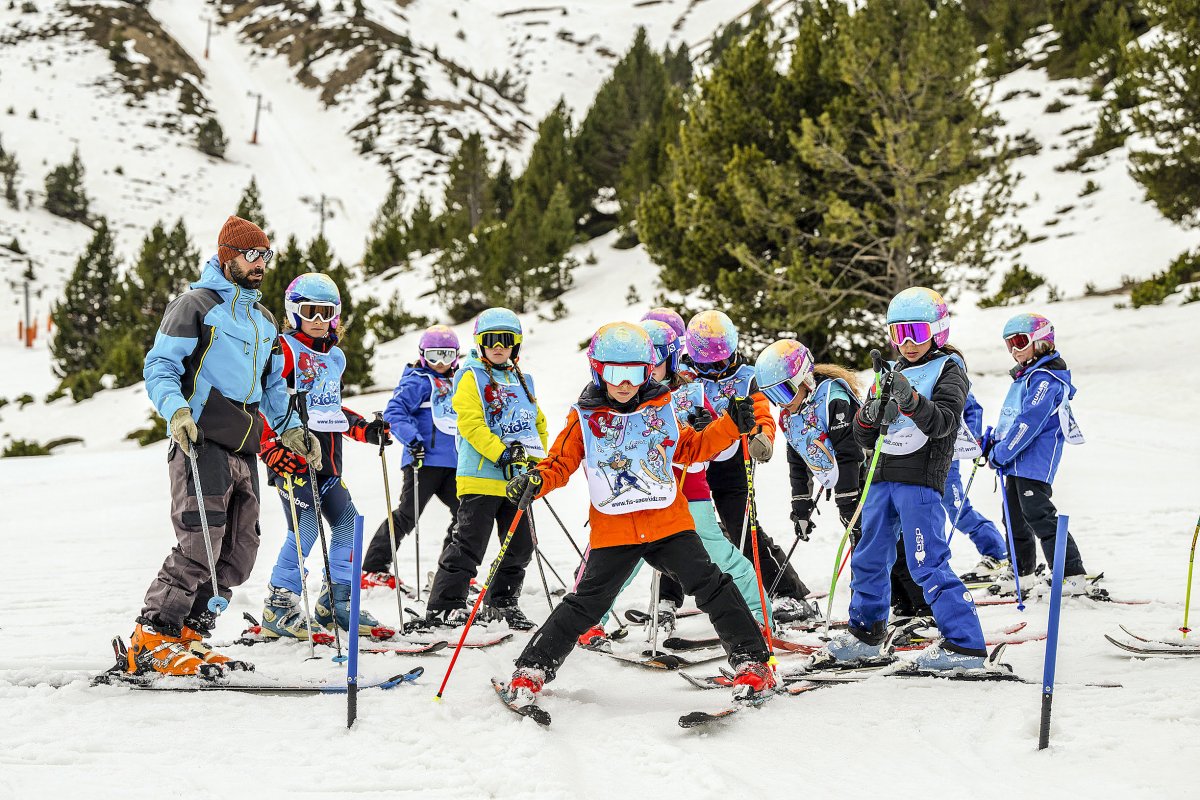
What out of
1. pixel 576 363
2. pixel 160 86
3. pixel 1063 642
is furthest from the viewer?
pixel 160 86

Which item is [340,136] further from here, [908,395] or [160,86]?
[908,395]

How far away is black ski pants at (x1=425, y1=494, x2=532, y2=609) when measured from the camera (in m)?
5.66

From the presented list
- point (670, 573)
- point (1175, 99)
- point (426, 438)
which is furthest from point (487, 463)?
point (1175, 99)

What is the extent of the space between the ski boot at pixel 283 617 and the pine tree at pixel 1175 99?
18284mm

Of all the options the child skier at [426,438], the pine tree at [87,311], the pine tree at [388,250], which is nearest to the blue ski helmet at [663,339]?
the child skier at [426,438]

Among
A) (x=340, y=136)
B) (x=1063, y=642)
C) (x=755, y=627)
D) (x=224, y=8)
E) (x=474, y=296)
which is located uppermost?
(x=224, y=8)

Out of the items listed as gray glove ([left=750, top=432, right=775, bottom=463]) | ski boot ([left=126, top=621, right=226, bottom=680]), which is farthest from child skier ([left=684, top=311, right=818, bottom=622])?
ski boot ([left=126, top=621, right=226, bottom=680])

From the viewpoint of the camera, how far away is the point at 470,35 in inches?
3831

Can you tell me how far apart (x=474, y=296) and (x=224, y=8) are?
275ft

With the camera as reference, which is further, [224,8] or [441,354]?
[224,8]

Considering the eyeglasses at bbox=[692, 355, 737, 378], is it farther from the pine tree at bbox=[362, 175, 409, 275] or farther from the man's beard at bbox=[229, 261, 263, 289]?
the pine tree at bbox=[362, 175, 409, 275]

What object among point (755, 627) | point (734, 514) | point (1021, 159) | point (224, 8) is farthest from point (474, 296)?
point (224, 8)

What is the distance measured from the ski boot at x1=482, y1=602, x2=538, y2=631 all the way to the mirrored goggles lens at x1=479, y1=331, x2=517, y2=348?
175 cm

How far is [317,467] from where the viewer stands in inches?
197
